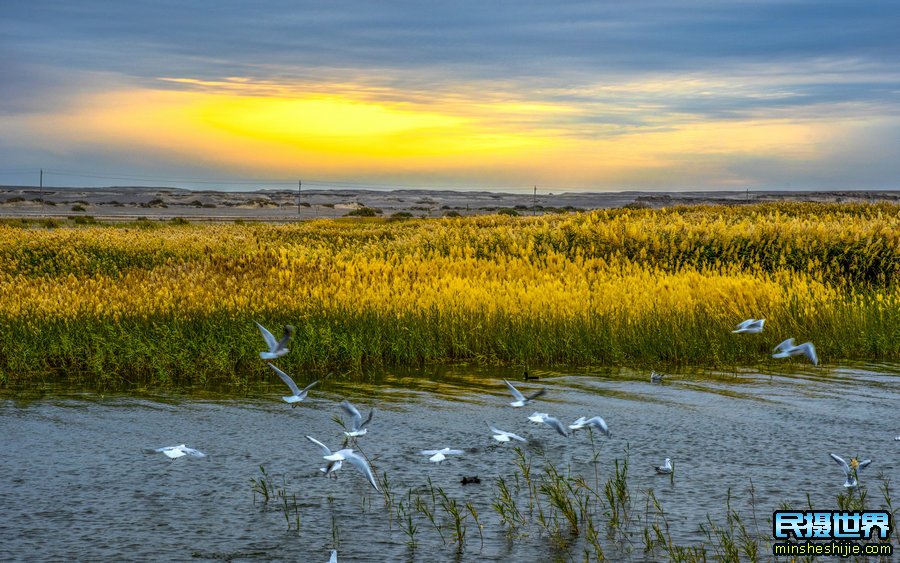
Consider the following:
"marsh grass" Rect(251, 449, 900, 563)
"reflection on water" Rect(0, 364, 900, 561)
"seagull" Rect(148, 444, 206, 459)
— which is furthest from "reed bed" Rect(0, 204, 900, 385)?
"marsh grass" Rect(251, 449, 900, 563)

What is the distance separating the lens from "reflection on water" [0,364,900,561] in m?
6.75

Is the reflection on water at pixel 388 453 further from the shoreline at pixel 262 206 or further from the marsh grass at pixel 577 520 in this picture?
the shoreline at pixel 262 206

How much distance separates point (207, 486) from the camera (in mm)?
7965

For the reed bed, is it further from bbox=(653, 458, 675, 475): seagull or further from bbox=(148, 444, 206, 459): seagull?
bbox=(653, 458, 675, 475): seagull

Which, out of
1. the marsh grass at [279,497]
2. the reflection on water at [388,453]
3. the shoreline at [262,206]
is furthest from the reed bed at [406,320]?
the shoreline at [262,206]

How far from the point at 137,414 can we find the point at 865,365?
33.7 ft

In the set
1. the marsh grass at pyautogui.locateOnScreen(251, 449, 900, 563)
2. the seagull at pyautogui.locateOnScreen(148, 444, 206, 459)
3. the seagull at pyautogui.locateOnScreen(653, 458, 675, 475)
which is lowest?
the marsh grass at pyautogui.locateOnScreen(251, 449, 900, 563)

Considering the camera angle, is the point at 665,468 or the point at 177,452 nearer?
the point at 177,452

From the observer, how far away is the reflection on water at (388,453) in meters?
6.75

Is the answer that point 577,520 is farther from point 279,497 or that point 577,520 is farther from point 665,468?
point 279,497

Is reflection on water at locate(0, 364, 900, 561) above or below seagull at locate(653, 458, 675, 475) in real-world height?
below

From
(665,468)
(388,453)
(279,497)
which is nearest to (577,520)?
(665,468)

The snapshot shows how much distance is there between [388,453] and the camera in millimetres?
9016

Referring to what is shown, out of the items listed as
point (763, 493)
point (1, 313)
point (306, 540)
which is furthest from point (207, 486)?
point (1, 313)
